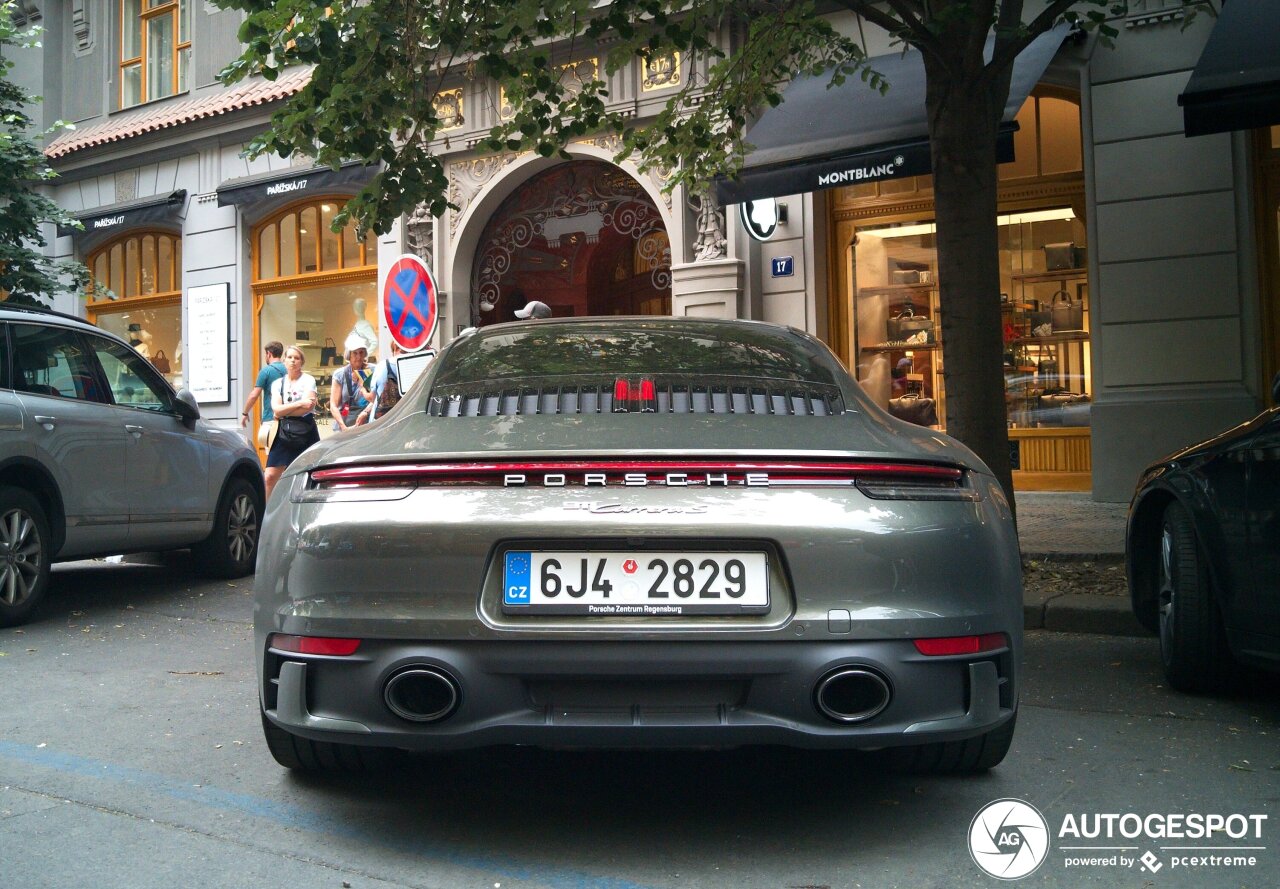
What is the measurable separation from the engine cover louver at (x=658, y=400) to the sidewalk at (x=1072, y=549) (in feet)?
8.09

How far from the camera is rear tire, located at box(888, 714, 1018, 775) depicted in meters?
3.51

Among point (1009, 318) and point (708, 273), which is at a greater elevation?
point (708, 273)

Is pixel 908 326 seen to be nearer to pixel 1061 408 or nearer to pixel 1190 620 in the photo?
pixel 1061 408

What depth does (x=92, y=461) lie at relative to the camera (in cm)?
736

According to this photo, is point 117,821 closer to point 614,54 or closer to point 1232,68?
point 614,54

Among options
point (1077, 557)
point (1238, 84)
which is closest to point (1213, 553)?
point (1077, 557)

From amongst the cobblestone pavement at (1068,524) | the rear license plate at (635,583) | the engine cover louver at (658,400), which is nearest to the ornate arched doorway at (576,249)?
the cobblestone pavement at (1068,524)

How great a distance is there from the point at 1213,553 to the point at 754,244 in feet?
31.5

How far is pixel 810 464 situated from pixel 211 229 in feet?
57.5

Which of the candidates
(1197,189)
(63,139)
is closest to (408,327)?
(1197,189)

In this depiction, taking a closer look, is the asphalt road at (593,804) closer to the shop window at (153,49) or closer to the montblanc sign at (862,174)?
the montblanc sign at (862,174)

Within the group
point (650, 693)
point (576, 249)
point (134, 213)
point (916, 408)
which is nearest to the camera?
point (650, 693)

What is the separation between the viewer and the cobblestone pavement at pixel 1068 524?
805 centimetres

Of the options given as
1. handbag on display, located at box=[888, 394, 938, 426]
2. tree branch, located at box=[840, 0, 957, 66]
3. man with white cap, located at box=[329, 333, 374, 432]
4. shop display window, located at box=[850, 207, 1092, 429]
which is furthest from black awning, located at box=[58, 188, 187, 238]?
tree branch, located at box=[840, 0, 957, 66]
